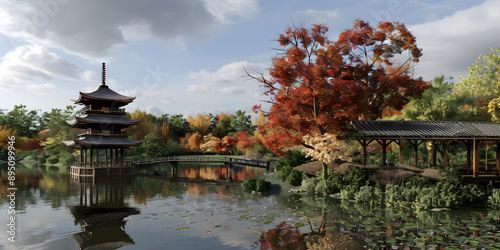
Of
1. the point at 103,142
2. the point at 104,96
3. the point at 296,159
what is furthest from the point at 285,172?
the point at 104,96

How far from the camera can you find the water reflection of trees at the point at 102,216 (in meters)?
12.0

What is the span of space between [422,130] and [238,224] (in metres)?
13.7

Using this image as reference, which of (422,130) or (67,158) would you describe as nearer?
(422,130)

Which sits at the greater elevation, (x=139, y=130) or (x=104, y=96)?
(x=104, y=96)

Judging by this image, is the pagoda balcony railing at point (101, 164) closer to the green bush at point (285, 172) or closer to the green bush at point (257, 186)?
the green bush at point (257, 186)

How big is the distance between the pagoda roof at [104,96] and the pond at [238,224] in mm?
19334

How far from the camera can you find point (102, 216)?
54.6 feet

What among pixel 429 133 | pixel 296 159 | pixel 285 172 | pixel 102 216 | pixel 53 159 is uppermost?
pixel 429 133

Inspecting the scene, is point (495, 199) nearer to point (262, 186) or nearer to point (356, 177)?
point (356, 177)

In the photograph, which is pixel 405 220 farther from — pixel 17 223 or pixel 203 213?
pixel 17 223

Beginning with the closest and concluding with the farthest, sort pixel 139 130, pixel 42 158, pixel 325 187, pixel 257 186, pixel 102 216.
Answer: pixel 102 216 → pixel 325 187 → pixel 257 186 → pixel 42 158 → pixel 139 130

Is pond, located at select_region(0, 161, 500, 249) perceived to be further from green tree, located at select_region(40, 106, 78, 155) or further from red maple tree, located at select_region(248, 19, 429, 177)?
green tree, located at select_region(40, 106, 78, 155)

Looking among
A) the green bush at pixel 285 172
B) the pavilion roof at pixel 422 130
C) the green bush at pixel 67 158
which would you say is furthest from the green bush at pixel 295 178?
the green bush at pixel 67 158

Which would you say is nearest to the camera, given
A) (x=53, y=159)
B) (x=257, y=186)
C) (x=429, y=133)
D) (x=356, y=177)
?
(x=356, y=177)
